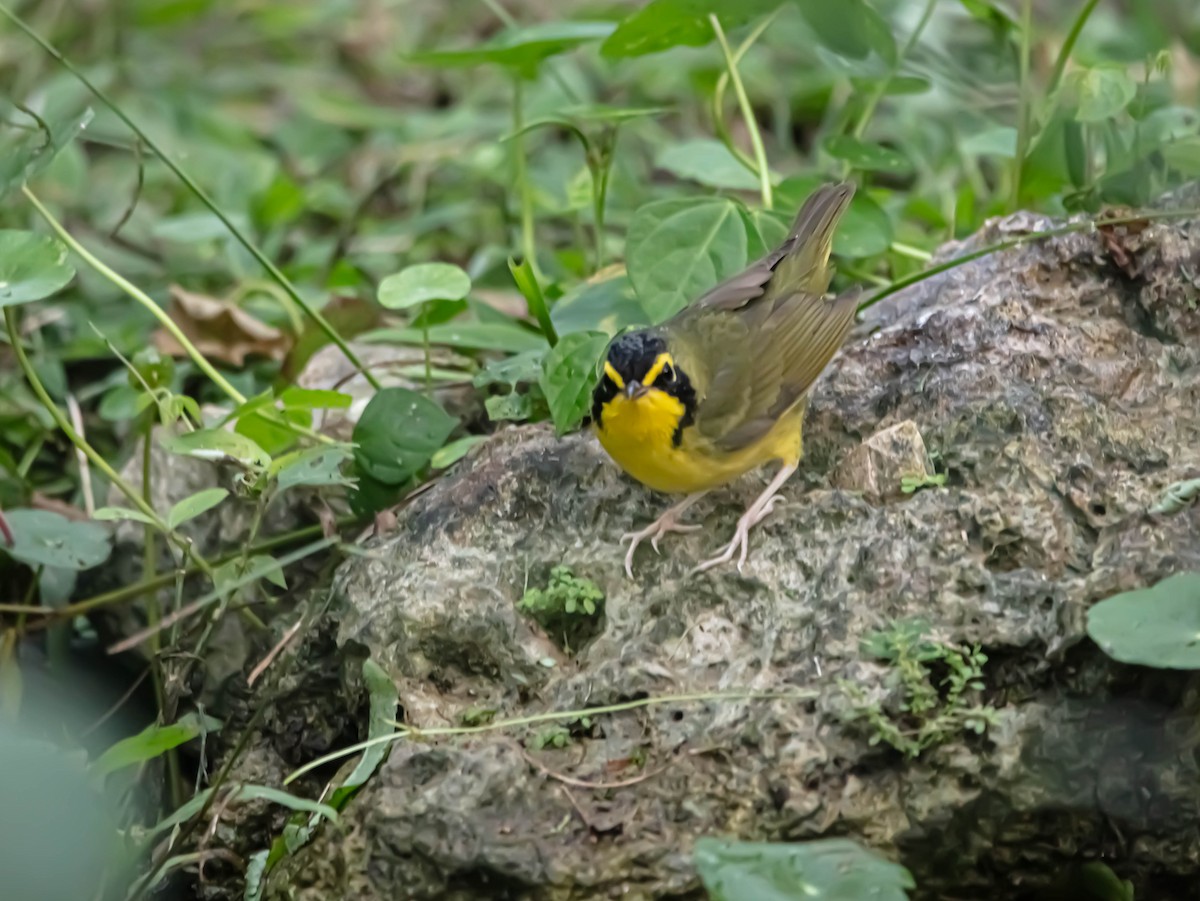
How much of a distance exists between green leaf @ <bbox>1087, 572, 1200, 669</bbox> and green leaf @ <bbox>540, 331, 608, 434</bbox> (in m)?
1.21

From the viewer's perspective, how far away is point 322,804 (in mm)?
2342

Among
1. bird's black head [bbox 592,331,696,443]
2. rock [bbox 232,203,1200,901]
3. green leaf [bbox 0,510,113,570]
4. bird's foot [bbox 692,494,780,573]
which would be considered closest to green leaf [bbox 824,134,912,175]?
rock [bbox 232,203,1200,901]

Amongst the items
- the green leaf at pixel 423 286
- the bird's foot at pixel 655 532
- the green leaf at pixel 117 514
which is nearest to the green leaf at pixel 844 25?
the green leaf at pixel 423 286

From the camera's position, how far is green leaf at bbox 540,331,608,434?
2943 mm

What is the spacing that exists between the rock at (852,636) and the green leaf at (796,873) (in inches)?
10.2

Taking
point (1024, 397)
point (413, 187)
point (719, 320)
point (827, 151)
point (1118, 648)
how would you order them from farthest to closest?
point (413, 187) < point (827, 151) < point (719, 320) < point (1024, 397) < point (1118, 648)

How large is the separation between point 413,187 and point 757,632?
3907mm

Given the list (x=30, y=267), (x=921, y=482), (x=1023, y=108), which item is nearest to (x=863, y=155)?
(x=1023, y=108)

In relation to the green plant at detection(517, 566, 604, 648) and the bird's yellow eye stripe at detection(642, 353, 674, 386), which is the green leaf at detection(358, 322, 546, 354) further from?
the green plant at detection(517, 566, 604, 648)

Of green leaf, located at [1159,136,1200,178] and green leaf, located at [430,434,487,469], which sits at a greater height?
green leaf, located at [1159,136,1200,178]

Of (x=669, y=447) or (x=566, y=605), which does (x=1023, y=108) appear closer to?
(x=669, y=447)

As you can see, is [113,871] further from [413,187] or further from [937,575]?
[413,187]

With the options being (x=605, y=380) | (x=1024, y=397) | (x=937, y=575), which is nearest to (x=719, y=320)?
(x=605, y=380)

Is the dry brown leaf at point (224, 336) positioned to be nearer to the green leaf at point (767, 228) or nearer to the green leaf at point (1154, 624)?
the green leaf at point (767, 228)
